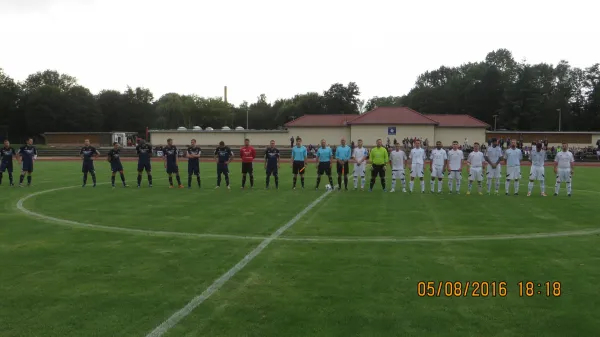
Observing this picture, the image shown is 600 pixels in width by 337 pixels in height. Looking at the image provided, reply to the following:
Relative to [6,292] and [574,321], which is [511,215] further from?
[6,292]

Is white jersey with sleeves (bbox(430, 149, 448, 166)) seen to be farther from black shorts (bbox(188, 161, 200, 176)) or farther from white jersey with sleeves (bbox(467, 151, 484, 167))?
black shorts (bbox(188, 161, 200, 176))

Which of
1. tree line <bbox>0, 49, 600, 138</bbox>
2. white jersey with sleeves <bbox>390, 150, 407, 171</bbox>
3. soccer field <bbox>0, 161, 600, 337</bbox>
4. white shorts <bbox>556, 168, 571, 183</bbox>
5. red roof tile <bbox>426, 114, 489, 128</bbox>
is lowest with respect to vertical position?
soccer field <bbox>0, 161, 600, 337</bbox>

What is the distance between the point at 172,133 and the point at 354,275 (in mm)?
58273

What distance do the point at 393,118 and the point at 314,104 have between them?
43323 mm

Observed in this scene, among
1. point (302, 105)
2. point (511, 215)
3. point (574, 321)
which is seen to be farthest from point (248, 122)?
point (574, 321)

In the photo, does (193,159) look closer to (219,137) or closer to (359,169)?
(359,169)

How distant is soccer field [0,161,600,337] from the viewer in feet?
16.8

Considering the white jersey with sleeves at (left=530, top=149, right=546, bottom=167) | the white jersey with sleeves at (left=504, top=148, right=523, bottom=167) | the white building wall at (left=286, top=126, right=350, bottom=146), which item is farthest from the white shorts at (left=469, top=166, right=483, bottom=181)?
the white building wall at (left=286, top=126, right=350, bottom=146)

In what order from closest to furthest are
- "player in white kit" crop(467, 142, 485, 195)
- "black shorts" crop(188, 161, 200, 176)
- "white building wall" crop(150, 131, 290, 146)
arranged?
1. "player in white kit" crop(467, 142, 485, 195)
2. "black shorts" crop(188, 161, 200, 176)
3. "white building wall" crop(150, 131, 290, 146)

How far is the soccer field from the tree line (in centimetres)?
8281

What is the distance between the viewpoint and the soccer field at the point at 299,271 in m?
5.11

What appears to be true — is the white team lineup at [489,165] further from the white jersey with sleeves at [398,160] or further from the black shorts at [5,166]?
the black shorts at [5,166]

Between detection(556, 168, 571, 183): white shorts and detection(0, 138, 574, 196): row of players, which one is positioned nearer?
detection(556, 168, 571, 183): white shorts

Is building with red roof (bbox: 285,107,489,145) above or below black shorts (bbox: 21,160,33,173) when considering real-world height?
above
